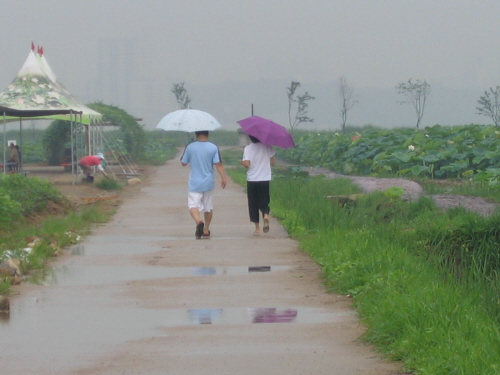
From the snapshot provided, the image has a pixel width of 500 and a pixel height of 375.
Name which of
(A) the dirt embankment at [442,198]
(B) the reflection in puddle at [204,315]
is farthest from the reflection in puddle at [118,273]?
(A) the dirt embankment at [442,198]

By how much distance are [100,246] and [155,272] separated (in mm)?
Result: 2451

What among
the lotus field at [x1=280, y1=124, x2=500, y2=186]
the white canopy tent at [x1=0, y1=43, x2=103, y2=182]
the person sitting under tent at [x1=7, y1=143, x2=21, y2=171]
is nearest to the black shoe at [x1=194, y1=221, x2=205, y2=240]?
the lotus field at [x1=280, y1=124, x2=500, y2=186]

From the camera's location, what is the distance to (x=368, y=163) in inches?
1107

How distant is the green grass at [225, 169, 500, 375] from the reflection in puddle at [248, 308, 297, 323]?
0.60m

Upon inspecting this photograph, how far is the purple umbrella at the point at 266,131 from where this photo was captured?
12.4 meters

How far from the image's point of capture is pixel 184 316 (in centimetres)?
722

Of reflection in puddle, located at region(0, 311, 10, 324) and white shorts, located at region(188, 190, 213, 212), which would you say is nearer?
reflection in puddle, located at region(0, 311, 10, 324)

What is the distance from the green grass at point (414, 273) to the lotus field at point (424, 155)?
20.7ft

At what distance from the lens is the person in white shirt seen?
12.5 meters

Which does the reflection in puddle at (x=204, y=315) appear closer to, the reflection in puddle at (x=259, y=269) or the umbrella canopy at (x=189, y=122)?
the reflection in puddle at (x=259, y=269)

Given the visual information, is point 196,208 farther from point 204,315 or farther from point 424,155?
point 424,155

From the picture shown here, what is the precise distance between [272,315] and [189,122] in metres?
5.79

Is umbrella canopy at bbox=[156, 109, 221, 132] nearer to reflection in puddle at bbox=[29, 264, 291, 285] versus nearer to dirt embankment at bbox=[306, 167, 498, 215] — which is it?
reflection in puddle at bbox=[29, 264, 291, 285]

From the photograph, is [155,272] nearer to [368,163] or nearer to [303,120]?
[368,163]
